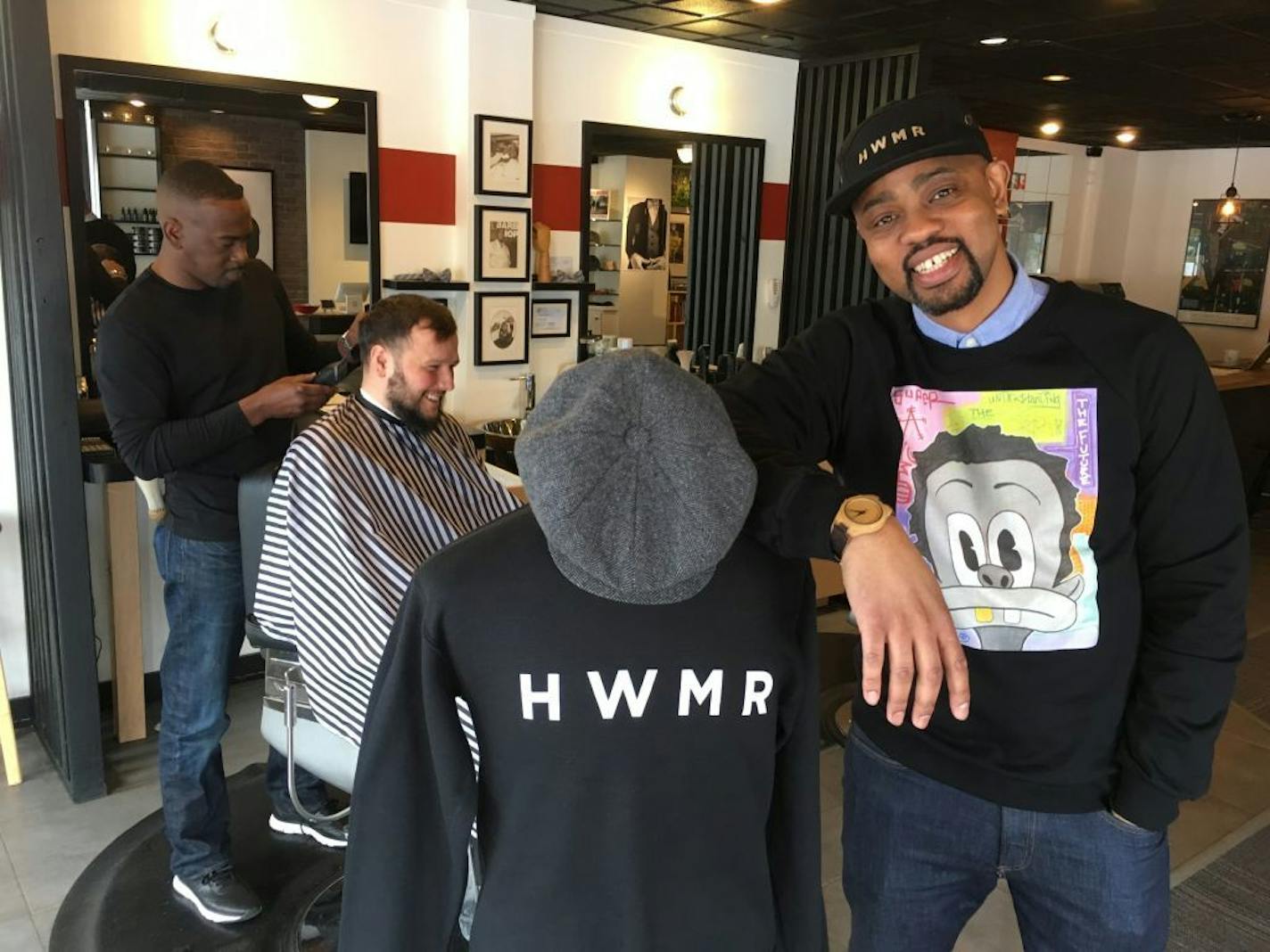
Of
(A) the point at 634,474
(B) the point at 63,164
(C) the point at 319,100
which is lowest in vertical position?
(A) the point at 634,474

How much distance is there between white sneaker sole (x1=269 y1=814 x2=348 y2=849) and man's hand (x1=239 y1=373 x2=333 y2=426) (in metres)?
1.12

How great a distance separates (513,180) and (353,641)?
2.83 meters

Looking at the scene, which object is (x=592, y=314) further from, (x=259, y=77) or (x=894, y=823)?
(x=894, y=823)

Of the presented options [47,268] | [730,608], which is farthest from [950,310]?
[47,268]

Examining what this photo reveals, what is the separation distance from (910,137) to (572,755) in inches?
32.4

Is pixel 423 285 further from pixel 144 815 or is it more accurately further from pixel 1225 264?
pixel 1225 264

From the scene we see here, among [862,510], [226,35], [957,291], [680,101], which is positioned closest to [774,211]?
[680,101]

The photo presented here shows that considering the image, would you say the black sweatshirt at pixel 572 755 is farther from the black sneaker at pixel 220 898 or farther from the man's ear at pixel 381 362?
the black sneaker at pixel 220 898

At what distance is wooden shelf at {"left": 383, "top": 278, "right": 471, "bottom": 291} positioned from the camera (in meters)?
3.95

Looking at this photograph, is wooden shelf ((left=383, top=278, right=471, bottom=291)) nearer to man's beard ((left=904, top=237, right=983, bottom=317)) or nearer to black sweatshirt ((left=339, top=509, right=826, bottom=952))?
man's beard ((left=904, top=237, right=983, bottom=317))

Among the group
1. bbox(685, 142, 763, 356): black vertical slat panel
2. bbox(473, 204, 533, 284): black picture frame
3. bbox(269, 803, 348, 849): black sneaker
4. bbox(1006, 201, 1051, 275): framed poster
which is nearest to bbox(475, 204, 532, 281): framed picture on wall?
bbox(473, 204, 533, 284): black picture frame

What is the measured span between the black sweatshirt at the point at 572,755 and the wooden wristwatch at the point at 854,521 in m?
0.08

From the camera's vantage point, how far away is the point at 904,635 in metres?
0.89

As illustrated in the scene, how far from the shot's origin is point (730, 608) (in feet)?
3.22
